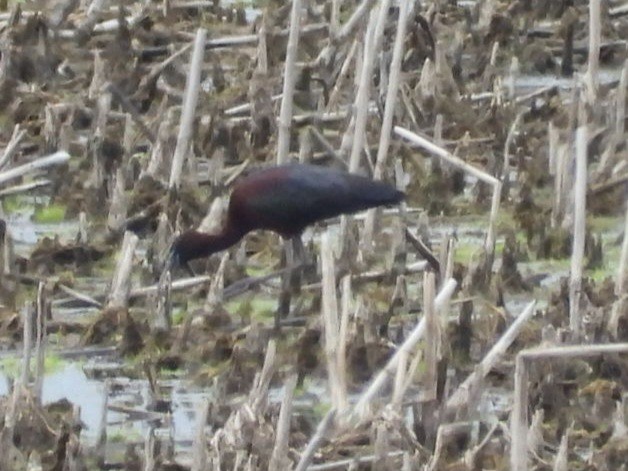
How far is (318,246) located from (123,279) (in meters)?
1.17

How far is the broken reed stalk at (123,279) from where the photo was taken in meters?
8.00

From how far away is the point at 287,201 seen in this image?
8648mm

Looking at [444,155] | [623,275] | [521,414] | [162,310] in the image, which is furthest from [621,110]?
[521,414]

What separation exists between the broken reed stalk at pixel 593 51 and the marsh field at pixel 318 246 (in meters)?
0.03

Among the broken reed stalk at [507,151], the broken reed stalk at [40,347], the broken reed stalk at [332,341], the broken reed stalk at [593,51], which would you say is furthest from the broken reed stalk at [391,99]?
the broken reed stalk at [332,341]

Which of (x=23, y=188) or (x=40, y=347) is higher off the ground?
(x=23, y=188)

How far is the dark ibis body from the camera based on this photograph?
8492 mm

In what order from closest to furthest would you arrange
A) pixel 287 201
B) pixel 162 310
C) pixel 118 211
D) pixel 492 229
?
1. pixel 162 310
2. pixel 492 229
3. pixel 287 201
4. pixel 118 211

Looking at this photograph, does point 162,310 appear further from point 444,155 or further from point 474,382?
point 474,382

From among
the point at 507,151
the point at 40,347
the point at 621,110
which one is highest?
the point at 621,110

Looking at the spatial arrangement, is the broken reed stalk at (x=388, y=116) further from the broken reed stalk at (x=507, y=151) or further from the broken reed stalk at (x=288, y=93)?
the broken reed stalk at (x=507, y=151)

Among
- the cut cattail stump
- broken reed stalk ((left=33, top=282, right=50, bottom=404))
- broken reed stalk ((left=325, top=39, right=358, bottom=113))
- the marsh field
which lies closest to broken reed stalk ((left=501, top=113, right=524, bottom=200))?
the marsh field

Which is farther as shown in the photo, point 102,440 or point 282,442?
point 102,440

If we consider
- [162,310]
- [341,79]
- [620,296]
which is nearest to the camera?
[620,296]
